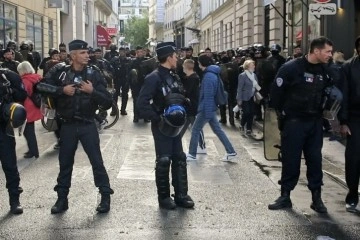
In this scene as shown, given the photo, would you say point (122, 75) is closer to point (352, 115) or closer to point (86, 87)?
point (86, 87)

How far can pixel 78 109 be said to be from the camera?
682 cm

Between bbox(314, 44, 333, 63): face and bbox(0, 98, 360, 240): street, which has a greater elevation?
bbox(314, 44, 333, 63): face

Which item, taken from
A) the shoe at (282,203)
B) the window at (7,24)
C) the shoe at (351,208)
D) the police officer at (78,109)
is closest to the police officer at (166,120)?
the police officer at (78,109)

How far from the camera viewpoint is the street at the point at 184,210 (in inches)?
244

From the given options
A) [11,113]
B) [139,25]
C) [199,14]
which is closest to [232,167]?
[11,113]

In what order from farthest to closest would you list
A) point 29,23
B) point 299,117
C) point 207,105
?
point 29,23, point 207,105, point 299,117

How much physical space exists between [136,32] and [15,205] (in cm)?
11601

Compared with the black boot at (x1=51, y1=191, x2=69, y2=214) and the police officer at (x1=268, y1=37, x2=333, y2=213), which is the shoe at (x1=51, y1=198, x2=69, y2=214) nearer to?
the black boot at (x1=51, y1=191, x2=69, y2=214)

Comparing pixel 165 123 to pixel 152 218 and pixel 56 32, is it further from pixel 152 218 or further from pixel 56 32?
pixel 56 32

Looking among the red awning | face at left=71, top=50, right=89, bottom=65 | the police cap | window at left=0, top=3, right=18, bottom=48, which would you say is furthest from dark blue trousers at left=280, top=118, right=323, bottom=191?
the red awning

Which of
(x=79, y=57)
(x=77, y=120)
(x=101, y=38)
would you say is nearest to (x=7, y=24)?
(x=79, y=57)

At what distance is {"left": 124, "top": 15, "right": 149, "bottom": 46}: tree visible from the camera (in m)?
120

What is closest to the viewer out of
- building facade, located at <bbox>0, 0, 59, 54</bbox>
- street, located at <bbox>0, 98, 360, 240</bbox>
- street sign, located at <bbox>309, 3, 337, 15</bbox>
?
street, located at <bbox>0, 98, 360, 240</bbox>

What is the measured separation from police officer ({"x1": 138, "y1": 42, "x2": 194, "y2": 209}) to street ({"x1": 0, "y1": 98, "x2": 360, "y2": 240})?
25 cm
